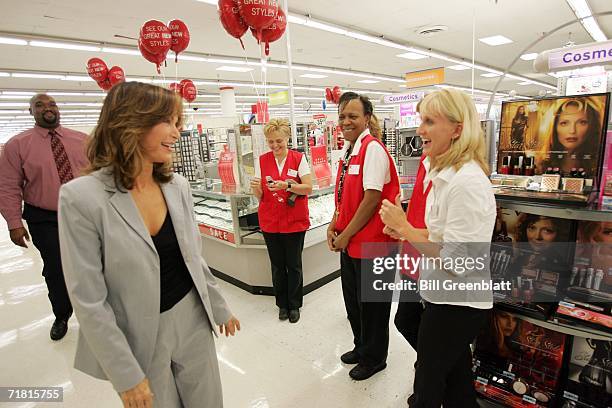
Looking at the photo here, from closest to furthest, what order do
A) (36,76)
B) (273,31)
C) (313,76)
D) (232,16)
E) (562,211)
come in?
1. (562,211)
2. (232,16)
3. (273,31)
4. (36,76)
5. (313,76)

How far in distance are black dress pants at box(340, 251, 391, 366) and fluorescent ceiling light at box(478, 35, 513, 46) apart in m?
9.94

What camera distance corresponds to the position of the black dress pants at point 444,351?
1.49 m

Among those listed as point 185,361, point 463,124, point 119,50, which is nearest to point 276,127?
point 463,124

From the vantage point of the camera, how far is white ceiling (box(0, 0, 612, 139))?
20.4ft

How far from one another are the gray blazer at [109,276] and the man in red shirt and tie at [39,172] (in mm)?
2138

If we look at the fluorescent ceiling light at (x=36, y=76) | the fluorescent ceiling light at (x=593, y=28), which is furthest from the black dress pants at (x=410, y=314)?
the fluorescent ceiling light at (x=36, y=76)

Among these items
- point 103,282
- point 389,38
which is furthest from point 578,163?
point 389,38

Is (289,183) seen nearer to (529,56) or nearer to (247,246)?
(247,246)

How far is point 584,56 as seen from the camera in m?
2.37

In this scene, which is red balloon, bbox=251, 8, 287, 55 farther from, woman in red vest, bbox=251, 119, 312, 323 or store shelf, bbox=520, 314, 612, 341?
store shelf, bbox=520, 314, 612, 341

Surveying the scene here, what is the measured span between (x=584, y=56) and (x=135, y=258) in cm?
301

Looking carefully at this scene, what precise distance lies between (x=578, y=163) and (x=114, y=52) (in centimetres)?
992

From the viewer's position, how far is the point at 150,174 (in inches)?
53.0

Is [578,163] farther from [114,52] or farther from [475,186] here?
[114,52]
